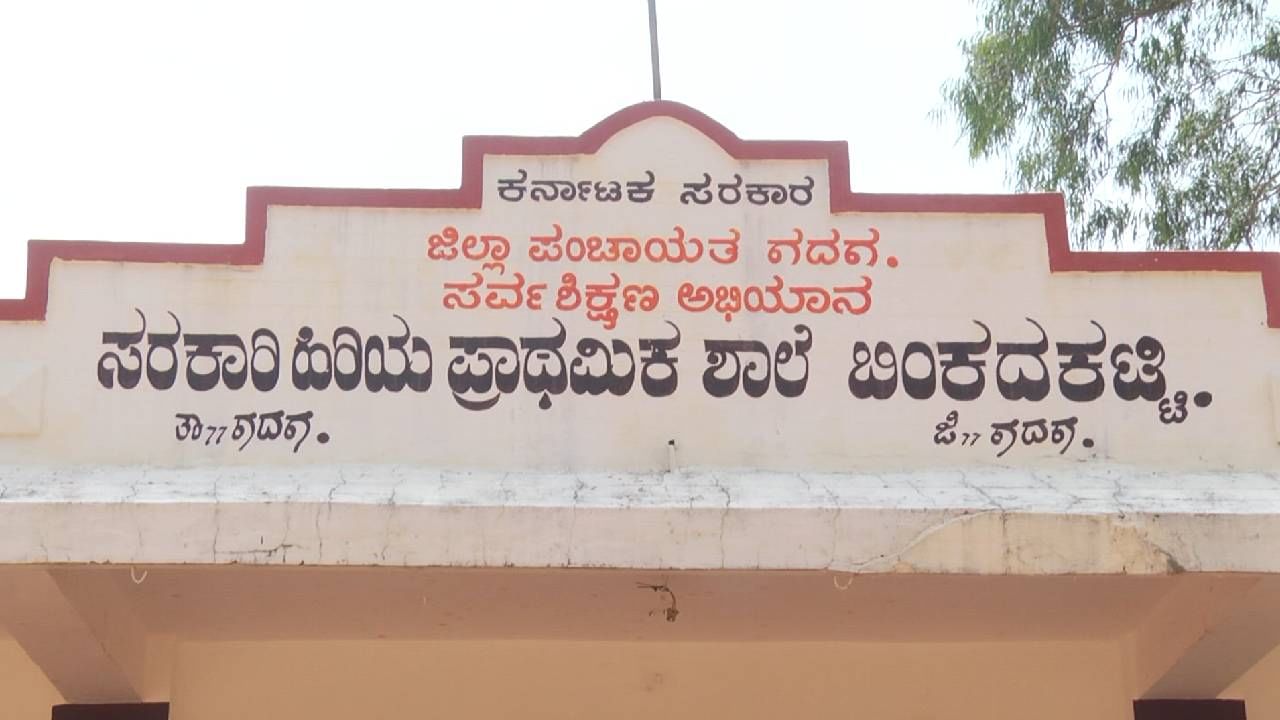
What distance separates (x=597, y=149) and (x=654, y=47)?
5.13 ft

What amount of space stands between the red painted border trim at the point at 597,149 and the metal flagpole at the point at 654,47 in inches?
48.0

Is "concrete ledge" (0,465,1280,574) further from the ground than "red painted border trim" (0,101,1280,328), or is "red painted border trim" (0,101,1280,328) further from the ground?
"red painted border trim" (0,101,1280,328)

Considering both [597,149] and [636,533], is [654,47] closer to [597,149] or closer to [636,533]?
[597,149]

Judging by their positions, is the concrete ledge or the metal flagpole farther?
the metal flagpole

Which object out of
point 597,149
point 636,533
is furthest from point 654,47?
point 636,533

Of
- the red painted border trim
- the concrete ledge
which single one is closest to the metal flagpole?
the red painted border trim

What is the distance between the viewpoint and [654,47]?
30.2 feet

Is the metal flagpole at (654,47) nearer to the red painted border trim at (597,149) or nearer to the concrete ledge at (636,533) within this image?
the red painted border trim at (597,149)

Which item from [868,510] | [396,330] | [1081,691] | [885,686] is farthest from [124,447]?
[1081,691]

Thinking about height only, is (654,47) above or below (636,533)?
above

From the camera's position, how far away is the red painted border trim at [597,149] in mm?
7590

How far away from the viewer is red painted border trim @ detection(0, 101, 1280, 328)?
759 cm

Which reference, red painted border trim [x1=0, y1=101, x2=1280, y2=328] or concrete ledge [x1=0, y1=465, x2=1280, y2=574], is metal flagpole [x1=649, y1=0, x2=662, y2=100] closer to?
red painted border trim [x1=0, y1=101, x2=1280, y2=328]

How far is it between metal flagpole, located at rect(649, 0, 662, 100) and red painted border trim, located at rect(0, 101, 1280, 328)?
4.00ft
